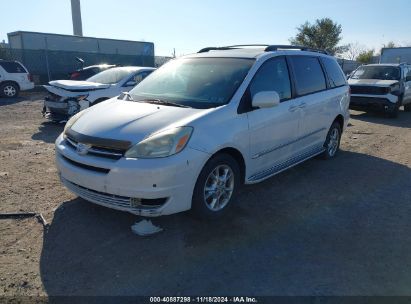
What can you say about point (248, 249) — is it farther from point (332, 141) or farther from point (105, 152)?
point (332, 141)

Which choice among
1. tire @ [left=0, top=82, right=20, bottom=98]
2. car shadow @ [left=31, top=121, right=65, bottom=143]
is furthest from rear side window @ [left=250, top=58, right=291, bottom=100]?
tire @ [left=0, top=82, right=20, bottom=98]

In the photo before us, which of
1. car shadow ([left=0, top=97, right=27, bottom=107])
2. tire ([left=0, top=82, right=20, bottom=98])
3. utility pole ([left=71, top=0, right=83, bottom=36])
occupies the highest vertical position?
utility pole ([left=71, top=0, right=83, bottom=36])

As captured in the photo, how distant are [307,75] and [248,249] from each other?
122 inches

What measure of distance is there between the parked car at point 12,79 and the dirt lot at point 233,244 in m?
13.2

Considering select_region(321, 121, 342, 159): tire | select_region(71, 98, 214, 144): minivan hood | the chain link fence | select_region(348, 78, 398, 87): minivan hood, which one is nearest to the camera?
select_region(71, 98, 214, 144): minivan hood

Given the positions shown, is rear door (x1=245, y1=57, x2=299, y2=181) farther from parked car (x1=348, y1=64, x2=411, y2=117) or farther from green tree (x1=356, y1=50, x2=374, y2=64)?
green tree (x1=356, y1=50, x2=374, y2=64)

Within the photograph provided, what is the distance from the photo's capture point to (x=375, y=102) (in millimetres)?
12234

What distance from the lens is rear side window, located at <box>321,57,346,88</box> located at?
252 inches

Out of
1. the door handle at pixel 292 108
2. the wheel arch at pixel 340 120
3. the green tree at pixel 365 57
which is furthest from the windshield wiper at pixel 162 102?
the green tree at pixel 365 57

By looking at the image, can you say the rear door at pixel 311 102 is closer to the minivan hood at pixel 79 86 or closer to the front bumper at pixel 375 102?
the minivan hood at pixel 79 86

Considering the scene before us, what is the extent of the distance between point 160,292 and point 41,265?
3.65 feet

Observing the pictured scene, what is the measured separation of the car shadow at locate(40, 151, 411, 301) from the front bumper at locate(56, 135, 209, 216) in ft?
1.23

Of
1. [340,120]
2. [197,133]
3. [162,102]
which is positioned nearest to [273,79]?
[162,102]

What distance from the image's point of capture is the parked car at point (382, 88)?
40.0 ft
